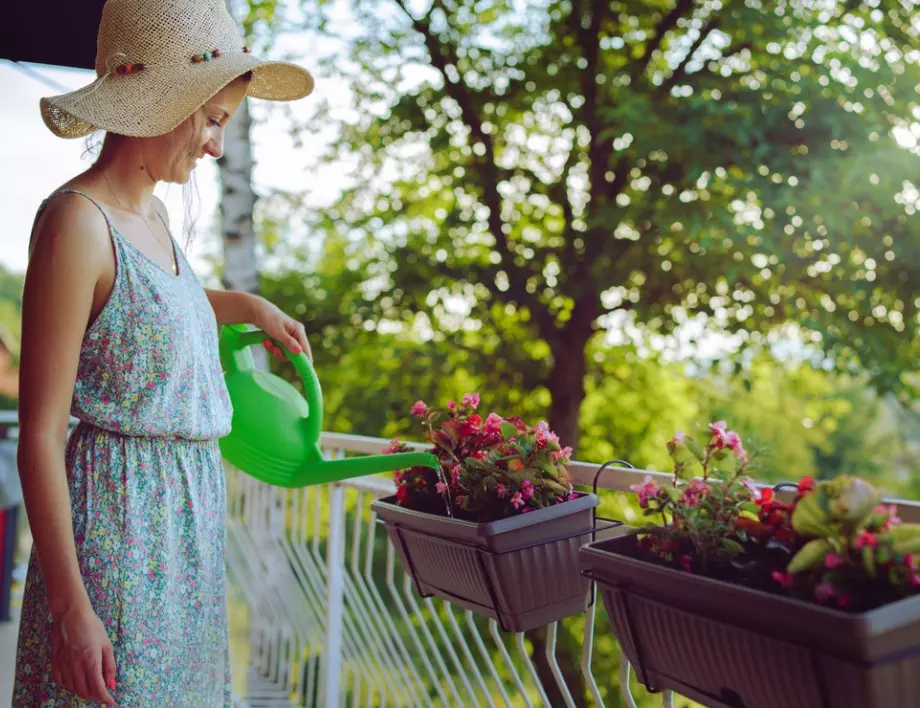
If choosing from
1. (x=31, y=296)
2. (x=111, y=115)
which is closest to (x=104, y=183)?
(x=111, y=115)

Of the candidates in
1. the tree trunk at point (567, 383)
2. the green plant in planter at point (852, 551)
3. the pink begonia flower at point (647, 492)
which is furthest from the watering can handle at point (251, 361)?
the tree trunk at point (567, 383)

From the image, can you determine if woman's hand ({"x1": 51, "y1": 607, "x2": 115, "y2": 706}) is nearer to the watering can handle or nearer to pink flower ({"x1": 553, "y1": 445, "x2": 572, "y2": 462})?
the watering can handle

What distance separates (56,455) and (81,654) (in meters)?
0.23

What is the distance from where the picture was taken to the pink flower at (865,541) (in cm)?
67

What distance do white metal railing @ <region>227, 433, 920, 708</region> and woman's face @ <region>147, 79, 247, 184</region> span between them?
29.0 inches

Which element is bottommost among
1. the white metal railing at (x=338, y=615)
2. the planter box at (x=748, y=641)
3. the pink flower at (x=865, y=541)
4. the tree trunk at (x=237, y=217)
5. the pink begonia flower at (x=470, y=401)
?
the white metal railing at (x=338, y=615)

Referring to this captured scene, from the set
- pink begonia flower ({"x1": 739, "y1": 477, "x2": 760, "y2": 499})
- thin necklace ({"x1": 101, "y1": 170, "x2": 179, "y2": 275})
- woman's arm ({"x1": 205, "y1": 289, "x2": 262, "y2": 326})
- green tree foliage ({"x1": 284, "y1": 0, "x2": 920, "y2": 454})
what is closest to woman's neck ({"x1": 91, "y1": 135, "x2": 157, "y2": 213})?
thin necklace ({"x1": 101, "y1": 170, "x2": 179, "y2": 275})

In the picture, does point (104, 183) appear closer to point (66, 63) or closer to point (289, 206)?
point (66, 63)

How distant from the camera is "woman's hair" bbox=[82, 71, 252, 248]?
45.4 inches

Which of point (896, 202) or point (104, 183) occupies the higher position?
point (896, 202)

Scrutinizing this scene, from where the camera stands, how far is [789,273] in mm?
5746

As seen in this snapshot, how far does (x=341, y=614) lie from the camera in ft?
6.75

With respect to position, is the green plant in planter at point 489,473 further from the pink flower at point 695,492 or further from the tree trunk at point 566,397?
the tree trunk at point 566,397

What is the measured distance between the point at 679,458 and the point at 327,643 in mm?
1410
